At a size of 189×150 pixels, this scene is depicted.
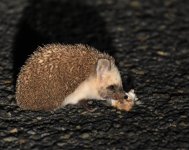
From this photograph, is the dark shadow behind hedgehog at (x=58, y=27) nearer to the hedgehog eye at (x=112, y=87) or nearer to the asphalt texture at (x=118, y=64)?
the asphalt texture at (x=118, y=64)

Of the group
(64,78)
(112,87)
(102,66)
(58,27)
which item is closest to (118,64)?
(112,87)

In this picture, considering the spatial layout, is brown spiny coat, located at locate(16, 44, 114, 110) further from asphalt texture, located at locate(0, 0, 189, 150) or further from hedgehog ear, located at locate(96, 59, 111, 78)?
asphalt texture, located at locate(0, 0, 189, 150)

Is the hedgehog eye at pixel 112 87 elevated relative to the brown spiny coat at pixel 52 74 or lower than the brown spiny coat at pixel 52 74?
lower

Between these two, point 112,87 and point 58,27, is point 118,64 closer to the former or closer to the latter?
point 112,87

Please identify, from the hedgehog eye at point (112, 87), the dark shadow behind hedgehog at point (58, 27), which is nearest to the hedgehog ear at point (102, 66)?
the hedgehog eye at point (112, 87)

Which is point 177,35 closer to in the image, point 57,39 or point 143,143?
point 57,39

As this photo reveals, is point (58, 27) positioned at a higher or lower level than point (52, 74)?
higher
